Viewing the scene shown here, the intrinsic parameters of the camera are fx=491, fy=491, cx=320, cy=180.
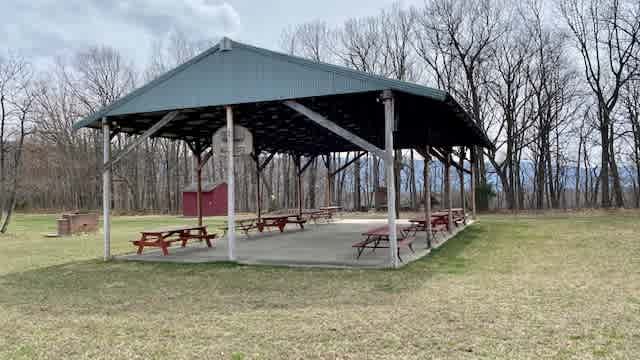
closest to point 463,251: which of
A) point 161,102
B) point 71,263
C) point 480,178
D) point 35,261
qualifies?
point 161,102

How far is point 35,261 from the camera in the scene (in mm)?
9562

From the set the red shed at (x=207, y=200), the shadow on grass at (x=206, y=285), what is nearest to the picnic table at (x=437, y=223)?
the shadow on grass at (x=206, y=285)

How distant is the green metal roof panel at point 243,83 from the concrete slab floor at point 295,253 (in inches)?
109

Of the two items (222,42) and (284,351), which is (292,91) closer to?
(222,42)

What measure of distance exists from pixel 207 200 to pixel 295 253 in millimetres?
20511

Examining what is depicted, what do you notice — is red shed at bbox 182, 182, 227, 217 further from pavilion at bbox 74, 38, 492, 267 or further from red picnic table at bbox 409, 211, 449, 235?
red picnic table at bbox 409, 211, 449, 235

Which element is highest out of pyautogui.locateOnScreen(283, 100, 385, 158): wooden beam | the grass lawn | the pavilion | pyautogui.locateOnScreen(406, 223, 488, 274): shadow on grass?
the pavilion

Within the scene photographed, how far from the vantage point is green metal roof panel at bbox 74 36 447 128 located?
7.69 metres

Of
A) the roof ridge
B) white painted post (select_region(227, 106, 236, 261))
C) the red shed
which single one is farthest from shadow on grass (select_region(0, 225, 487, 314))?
the red shed

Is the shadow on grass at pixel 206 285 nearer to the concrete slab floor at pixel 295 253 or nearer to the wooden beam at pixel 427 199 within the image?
the concrete slab floor at pixel 295 253

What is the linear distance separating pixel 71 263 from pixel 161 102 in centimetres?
345

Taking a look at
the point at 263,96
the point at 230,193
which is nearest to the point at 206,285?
the point at 230,193

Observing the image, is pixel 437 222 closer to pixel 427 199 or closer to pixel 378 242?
pixel 427 199

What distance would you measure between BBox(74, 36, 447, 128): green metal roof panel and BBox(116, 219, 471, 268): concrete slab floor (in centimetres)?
278
